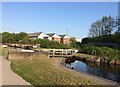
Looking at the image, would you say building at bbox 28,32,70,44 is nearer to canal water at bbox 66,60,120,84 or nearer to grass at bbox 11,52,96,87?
canal water at bbox 66,60,120,84

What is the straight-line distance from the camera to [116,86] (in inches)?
558

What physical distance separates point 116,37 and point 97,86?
4662cm

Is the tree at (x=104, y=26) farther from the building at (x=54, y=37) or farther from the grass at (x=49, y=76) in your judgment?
the grass at (x=49, y=76)

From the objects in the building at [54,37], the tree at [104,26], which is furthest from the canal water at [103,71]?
the building at [54,37]

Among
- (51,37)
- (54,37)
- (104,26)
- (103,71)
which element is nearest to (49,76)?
(103,71)

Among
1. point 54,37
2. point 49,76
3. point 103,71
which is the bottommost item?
point 103,71

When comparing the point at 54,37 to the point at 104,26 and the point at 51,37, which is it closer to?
Answer: the point at 51,37

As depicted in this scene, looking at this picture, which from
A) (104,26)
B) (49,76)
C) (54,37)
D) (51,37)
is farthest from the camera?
(51,37)

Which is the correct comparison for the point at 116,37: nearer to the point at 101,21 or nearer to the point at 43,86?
the point at 101,21

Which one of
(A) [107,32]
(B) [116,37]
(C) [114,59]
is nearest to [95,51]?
(C) [114,59]

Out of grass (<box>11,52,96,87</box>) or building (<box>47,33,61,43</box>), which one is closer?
grass (<box>11,52,96,87</box>)

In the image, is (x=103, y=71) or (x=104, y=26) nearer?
(x=103, y=71)

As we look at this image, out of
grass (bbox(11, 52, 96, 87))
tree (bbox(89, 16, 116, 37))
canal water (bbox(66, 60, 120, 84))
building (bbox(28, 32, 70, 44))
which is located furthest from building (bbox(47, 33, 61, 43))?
grass (bbox(11, 52, 96, 87))

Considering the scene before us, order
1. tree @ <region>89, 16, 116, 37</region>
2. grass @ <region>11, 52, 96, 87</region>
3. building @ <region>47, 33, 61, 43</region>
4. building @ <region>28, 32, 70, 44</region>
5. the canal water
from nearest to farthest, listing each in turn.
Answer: grass @ <region>11, 52, 96, 87</region> → the canal water → tree @ <region>89, 16, 116, 37</region> → building @ <region>28, 32, 70, 44</region> → building @ <region>47, 33, 61, 43</region>
